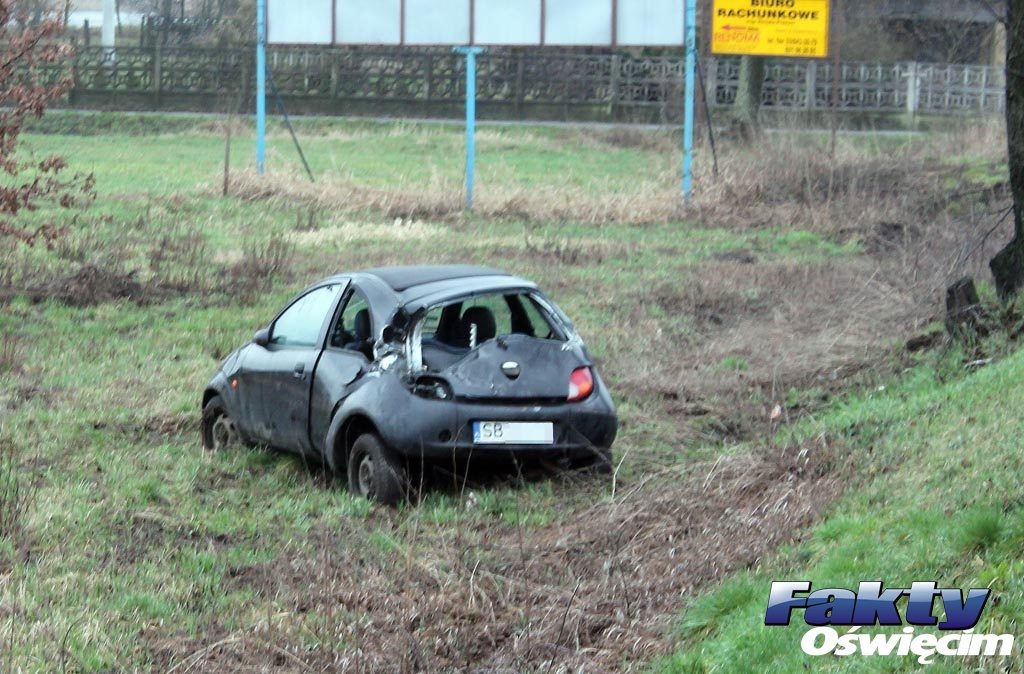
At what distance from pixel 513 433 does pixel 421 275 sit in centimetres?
143

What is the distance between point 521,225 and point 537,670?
57.4 ft

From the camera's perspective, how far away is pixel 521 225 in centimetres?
2322

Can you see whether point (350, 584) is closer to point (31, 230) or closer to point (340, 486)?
point (340, 486)

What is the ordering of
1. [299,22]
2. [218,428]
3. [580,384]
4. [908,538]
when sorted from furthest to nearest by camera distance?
[299,22]
[218,428]
[580,384]
[908,538]

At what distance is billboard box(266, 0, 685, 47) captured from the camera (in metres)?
25.1

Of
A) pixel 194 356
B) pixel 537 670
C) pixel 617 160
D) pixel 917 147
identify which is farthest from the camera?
pixel 617 160

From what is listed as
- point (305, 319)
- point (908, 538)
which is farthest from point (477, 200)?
point (908, 538)

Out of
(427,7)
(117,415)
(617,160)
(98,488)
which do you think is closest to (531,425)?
(98,488)

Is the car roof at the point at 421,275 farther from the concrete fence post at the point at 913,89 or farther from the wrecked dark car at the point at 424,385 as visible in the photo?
the concrete fence post at the point at 913,89

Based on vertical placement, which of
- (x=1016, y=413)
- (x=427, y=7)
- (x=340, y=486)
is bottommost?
(x=340, y=486)

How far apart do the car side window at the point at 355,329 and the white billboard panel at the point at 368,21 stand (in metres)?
17.4

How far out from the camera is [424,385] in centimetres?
877

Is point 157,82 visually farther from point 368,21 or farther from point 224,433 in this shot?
point 224,433

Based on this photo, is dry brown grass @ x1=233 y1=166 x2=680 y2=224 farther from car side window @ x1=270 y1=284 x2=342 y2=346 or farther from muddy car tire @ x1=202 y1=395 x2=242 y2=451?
car side window @ x1=270 y1=284 x2=342 y2=346
